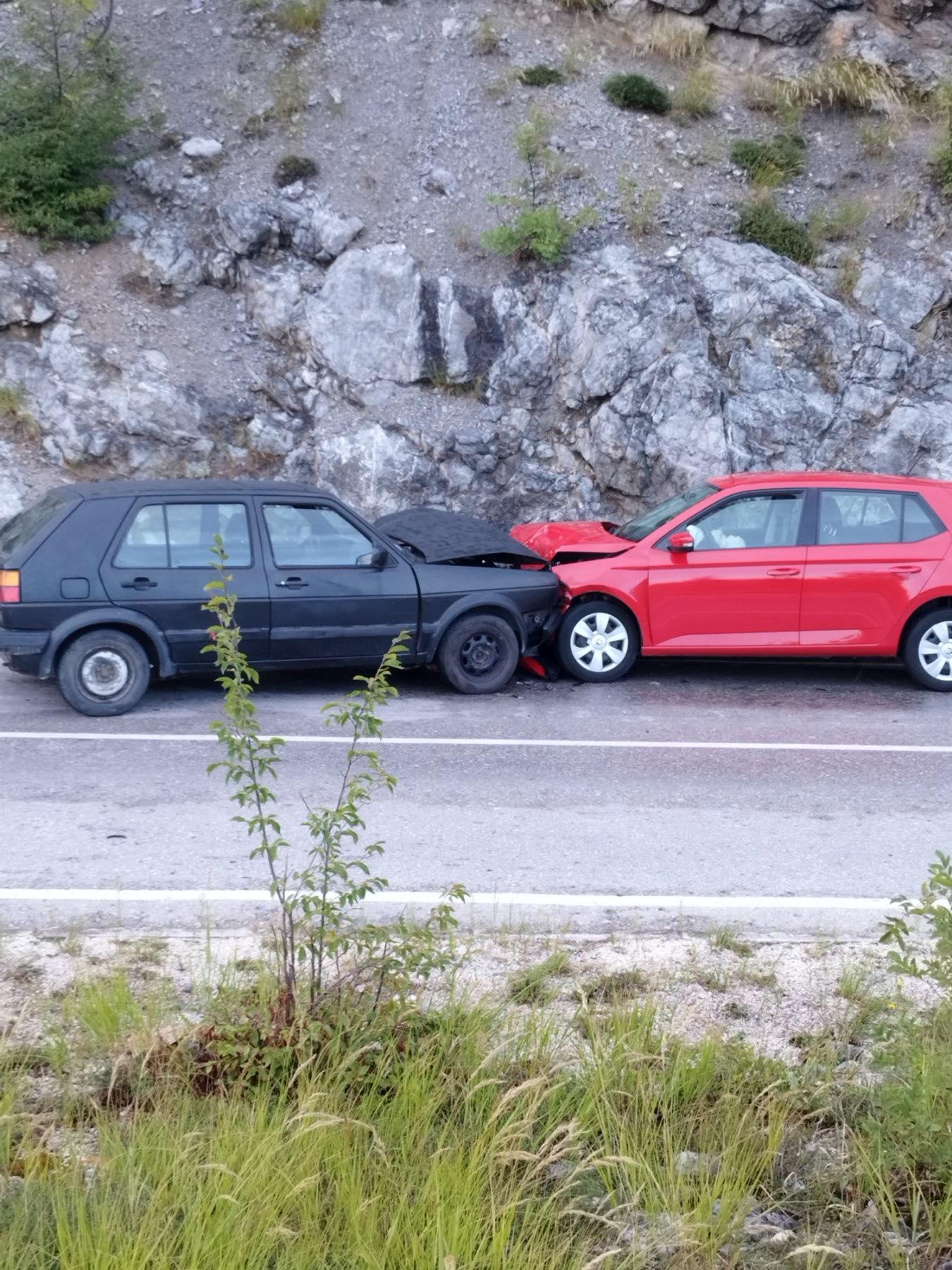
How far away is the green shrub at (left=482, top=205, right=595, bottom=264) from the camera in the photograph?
16.4 metres

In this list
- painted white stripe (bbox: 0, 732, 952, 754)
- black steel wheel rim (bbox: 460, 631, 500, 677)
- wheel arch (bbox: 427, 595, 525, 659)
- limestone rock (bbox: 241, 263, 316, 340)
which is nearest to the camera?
painted white stripe (bbox: 0, 732, 952, 754)

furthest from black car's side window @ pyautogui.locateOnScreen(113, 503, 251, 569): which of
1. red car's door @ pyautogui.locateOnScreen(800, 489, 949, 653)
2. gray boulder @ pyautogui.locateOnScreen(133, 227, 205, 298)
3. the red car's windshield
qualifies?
gray boulder @ pyautogui.locateOnScreen(133, 227, 205, 298)

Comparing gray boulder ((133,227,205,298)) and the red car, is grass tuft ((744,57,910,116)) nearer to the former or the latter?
gray boulder ((133,227,205,298))

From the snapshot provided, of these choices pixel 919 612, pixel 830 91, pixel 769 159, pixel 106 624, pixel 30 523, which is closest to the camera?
pixel 106 624

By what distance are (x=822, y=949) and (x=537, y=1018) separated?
65.6 inches

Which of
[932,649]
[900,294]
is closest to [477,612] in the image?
[932,649]

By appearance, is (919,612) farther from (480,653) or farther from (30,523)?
A: (30,523)

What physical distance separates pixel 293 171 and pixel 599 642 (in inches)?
395

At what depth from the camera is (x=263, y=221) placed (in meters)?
16.9

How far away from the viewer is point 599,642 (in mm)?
10789

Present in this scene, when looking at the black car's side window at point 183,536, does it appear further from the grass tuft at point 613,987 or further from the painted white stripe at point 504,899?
the grass tuft at point 613,987

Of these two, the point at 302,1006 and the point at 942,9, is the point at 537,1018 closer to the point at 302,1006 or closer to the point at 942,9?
the point at 302,1006

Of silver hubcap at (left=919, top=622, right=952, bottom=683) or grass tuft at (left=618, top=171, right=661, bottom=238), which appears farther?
grass tuft at (left=618, top=171, right=661, bottom=238)

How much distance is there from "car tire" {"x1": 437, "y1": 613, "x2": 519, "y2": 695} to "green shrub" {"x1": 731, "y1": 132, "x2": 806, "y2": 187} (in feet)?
35.8
